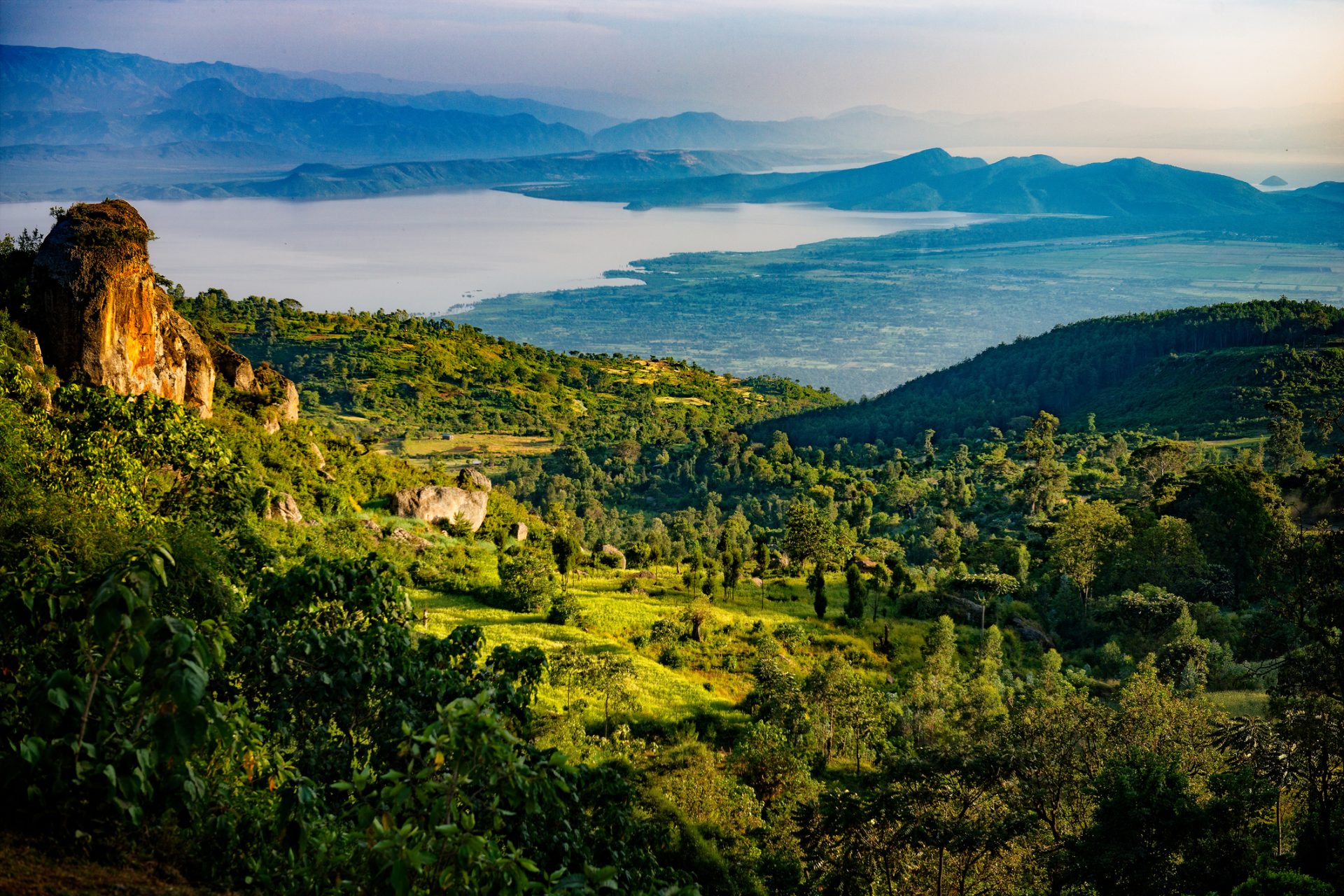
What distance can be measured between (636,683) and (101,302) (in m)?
17.2

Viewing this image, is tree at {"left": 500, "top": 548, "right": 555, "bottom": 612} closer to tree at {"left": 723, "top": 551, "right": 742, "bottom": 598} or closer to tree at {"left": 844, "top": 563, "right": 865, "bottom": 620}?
tree at {"left": 723, "top": 551, "right": 742, "bottom": 598}

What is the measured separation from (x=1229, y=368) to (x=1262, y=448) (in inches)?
1079

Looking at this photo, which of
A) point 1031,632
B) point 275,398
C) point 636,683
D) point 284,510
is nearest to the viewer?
point 636,683

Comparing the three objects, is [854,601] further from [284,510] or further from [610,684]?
[284,510]

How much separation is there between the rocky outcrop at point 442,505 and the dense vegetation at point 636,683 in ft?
2.46

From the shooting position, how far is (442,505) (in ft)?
117

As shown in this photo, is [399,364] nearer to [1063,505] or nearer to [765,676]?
[1063,505]

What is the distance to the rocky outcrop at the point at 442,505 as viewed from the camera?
34469 mm

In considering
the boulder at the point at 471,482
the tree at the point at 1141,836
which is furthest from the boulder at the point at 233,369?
the tree at the point at 1141,836

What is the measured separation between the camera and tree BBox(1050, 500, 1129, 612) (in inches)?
1387

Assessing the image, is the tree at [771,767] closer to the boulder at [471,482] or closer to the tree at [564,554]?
the tree at [564,554]

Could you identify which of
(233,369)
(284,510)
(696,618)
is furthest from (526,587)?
(233,369)

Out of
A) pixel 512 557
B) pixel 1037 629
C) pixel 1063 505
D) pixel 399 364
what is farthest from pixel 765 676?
pixel 399 364

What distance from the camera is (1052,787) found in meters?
15.3
